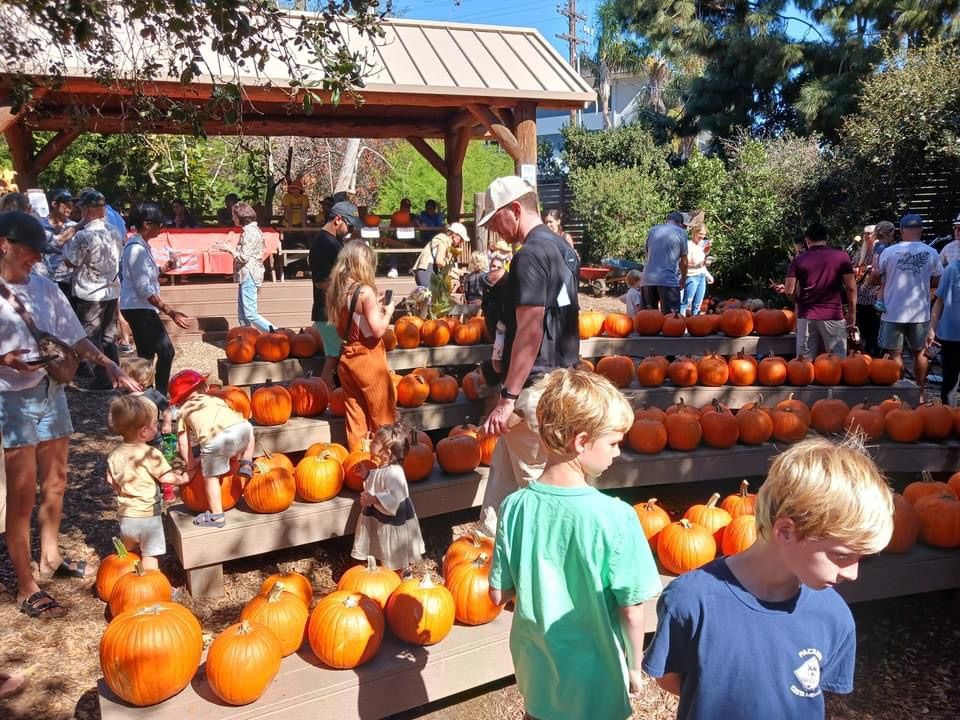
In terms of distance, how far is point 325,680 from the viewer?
9.25ft

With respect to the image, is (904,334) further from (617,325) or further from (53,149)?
(53,149)

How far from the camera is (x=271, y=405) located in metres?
4.97

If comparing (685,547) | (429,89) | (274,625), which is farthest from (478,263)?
(274,625)

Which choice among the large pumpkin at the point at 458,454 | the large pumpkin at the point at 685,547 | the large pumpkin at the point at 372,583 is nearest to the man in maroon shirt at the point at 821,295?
the large pumpkin at the point at 458,454

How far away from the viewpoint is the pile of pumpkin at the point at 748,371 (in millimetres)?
5930

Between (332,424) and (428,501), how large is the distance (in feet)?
3.93

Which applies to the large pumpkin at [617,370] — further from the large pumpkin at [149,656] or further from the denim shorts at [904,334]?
the large pumpkin at [149,656]

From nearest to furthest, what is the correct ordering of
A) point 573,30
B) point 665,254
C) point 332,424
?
point 332,424, point 665,254, point 573,30

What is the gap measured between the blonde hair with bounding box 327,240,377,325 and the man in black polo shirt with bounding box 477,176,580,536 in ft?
3.48

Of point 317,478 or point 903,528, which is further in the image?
point 317,478

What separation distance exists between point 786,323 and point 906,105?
8830 mm

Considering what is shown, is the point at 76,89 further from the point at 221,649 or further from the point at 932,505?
the point at 932,505

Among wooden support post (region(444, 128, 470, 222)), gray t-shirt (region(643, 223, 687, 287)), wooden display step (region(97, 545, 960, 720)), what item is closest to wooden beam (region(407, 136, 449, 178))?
wooden support post (region(444, 128, 470, 222))

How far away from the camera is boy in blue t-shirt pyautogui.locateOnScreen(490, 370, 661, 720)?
2.03 metres
